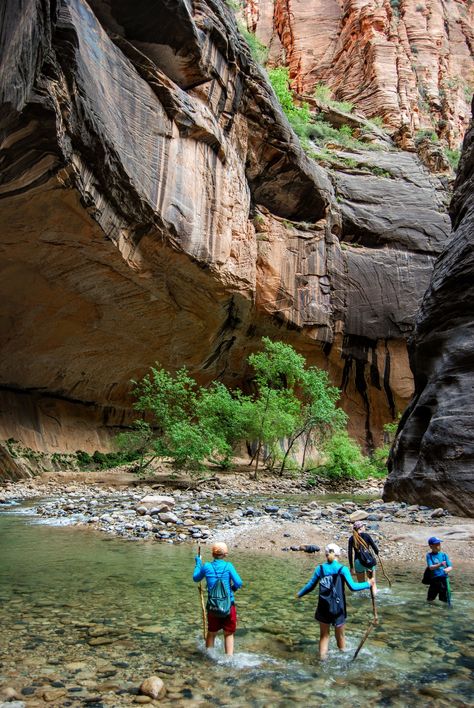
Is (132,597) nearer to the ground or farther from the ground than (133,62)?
nearer to the ground

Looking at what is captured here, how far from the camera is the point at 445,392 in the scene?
11.9 meters

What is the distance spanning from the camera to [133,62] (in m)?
16.7

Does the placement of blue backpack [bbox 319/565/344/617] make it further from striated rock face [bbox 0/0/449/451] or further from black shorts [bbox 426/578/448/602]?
striated rock face [bbox 0/0/449/451]

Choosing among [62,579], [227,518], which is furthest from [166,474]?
[62,579]

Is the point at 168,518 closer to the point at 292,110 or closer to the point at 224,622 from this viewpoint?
the point at 224,622

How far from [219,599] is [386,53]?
46126 millimetres

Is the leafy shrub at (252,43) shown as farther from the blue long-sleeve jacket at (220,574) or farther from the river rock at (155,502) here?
the blue long-sleeve jacket at (220,574)

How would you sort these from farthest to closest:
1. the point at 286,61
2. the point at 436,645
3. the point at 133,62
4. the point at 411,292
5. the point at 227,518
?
the point at 286,61 → the point at 411,292 → the point at 133,62 → the point at 227,518 → the point at 436,645

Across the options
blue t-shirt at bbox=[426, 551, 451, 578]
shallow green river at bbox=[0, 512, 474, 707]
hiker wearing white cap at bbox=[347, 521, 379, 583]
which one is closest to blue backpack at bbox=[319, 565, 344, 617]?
shallow green river at bbox=[0, 512, 474, 707]

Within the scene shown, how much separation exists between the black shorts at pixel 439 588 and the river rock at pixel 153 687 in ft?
10.8

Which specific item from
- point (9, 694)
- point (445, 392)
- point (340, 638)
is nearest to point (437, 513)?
point (445, 392)

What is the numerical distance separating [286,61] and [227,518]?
157 ft

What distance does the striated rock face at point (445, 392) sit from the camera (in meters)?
10.6

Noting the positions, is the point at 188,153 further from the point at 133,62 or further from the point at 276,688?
the point at 276,688
